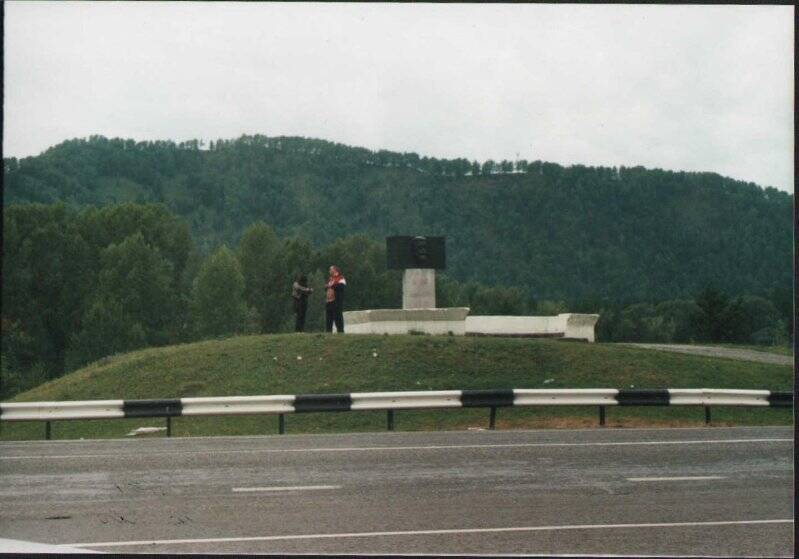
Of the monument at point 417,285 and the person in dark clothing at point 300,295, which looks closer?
the person in dark clothing at point 300,295

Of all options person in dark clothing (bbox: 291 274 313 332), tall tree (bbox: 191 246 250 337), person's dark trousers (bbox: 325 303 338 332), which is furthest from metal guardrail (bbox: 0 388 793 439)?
tall tree (bbox: 191 246 250 337)

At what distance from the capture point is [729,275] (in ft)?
420

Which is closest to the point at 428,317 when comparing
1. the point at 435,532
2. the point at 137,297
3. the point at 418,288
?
the point at 418,288

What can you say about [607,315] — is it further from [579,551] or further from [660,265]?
[579,551]

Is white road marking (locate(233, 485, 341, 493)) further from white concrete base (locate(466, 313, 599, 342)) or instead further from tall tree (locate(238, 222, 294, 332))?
tall tree (locate(238, 222, 294, 332))

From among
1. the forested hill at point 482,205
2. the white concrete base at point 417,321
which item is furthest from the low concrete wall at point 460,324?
the forested hill at point 482,205

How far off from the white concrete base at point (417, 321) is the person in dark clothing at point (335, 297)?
110 cm

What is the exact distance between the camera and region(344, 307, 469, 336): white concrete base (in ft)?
102

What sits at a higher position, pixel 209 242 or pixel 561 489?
pixel 209 242

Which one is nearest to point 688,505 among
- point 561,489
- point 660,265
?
point 561,489

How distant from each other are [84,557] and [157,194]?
18297 cm

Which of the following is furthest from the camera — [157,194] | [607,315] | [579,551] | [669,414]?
[157,194]

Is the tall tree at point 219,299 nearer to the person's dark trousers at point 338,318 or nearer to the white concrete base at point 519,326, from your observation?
the white concrete base at point 519,326

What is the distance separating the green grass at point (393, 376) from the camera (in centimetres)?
2445
